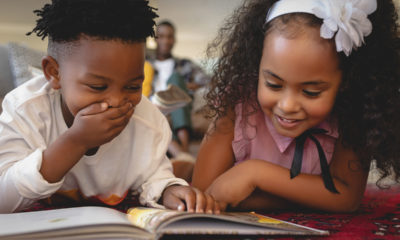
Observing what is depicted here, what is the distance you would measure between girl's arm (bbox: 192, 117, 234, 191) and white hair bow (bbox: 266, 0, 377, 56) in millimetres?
386

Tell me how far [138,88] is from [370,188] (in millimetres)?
1154

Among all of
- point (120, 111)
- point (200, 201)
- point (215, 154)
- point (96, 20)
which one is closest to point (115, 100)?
point (120, 111)

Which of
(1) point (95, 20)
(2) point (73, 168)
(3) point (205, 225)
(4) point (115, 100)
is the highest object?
(1) point (95, 20)

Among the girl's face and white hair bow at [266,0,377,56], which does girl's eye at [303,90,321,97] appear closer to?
the girl's face

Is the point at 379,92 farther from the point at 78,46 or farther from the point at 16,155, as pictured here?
the point at 16,155

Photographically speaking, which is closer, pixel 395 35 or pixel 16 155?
pixel 16 155

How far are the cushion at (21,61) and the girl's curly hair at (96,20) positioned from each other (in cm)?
88

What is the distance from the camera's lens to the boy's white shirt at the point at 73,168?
80cm

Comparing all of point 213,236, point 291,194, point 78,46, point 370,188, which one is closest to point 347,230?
point 291,194

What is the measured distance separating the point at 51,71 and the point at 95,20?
20 cm

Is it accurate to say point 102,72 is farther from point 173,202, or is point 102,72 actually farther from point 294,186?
point 294,186

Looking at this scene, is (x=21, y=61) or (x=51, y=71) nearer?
(x=51, y=71)

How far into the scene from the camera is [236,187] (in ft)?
3.02

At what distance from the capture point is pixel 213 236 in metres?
0.69
